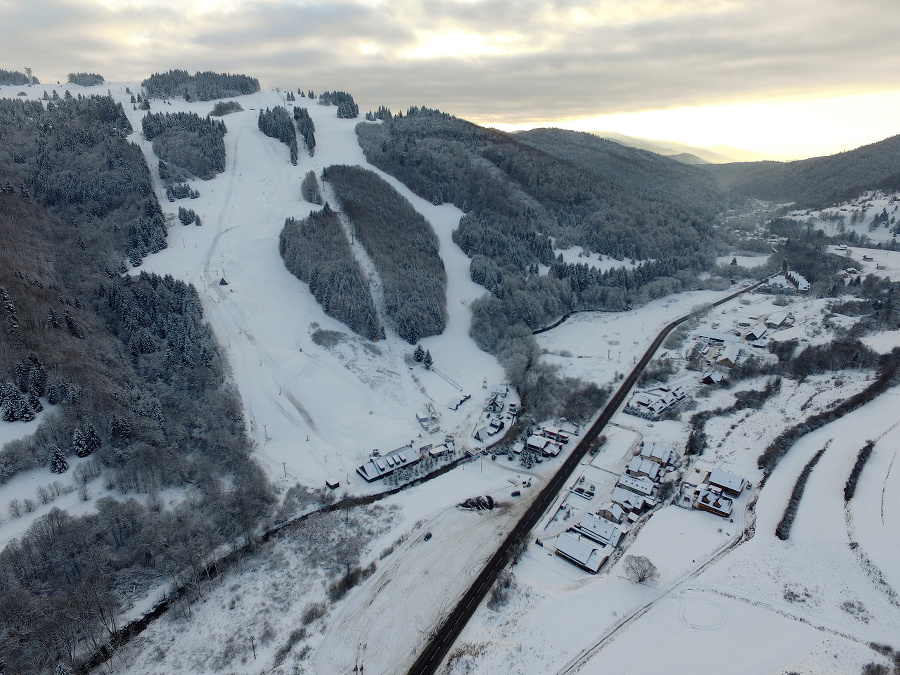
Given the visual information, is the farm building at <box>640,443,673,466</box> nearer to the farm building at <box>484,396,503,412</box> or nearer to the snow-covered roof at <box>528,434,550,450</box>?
the snow-covered roof at <box>528,434,550,450</box>

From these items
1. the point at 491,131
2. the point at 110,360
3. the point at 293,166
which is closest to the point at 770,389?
the point at 110,360

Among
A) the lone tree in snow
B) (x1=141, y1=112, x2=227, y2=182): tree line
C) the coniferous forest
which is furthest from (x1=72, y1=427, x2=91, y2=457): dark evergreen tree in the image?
(x1=141, y1=112, x2=227, y2=182): tree line

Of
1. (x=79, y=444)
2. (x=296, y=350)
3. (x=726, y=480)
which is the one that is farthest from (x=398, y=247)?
(x=726, y=480)

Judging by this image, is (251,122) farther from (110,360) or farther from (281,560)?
(281,560)

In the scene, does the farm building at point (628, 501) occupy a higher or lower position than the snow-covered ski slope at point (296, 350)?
lower

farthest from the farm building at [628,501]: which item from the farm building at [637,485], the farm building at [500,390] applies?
the farm building at [500,390]

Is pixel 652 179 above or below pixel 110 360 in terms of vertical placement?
above

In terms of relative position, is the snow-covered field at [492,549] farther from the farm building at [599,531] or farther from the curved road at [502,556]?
the farm building at [599,531]
